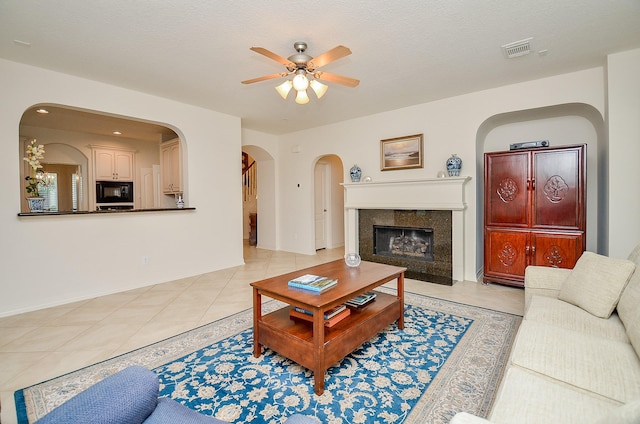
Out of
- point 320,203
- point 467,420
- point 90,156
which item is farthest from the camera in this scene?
point 320,203

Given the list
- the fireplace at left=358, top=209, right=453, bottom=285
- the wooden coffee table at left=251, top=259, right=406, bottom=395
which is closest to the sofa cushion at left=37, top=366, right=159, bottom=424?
the wooden coffee table at left=251, top=259, right=406, bottom=395

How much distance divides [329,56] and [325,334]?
2064 millimetres

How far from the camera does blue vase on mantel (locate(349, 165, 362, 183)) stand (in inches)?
205

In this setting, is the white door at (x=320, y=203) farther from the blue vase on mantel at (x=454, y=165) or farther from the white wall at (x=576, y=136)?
the white wall at (x=576, y=136)

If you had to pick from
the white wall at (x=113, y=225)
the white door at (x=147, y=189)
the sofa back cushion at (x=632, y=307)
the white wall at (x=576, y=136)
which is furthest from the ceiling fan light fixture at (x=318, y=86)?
the white door at (x=147, y=189)

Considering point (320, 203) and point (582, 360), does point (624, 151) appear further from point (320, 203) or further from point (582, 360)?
point (320, 203)

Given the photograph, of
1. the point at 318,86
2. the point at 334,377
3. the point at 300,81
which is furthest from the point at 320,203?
the point at 334,377

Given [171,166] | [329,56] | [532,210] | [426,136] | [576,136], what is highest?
[329,56]

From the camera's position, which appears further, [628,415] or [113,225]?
[113,225]

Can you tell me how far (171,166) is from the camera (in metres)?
5.40

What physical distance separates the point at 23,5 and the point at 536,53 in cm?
442

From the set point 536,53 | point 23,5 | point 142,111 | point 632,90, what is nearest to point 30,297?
point 142,111

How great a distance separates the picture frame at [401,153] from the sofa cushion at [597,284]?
2758 millimetres

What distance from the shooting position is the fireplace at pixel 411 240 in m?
4.29
